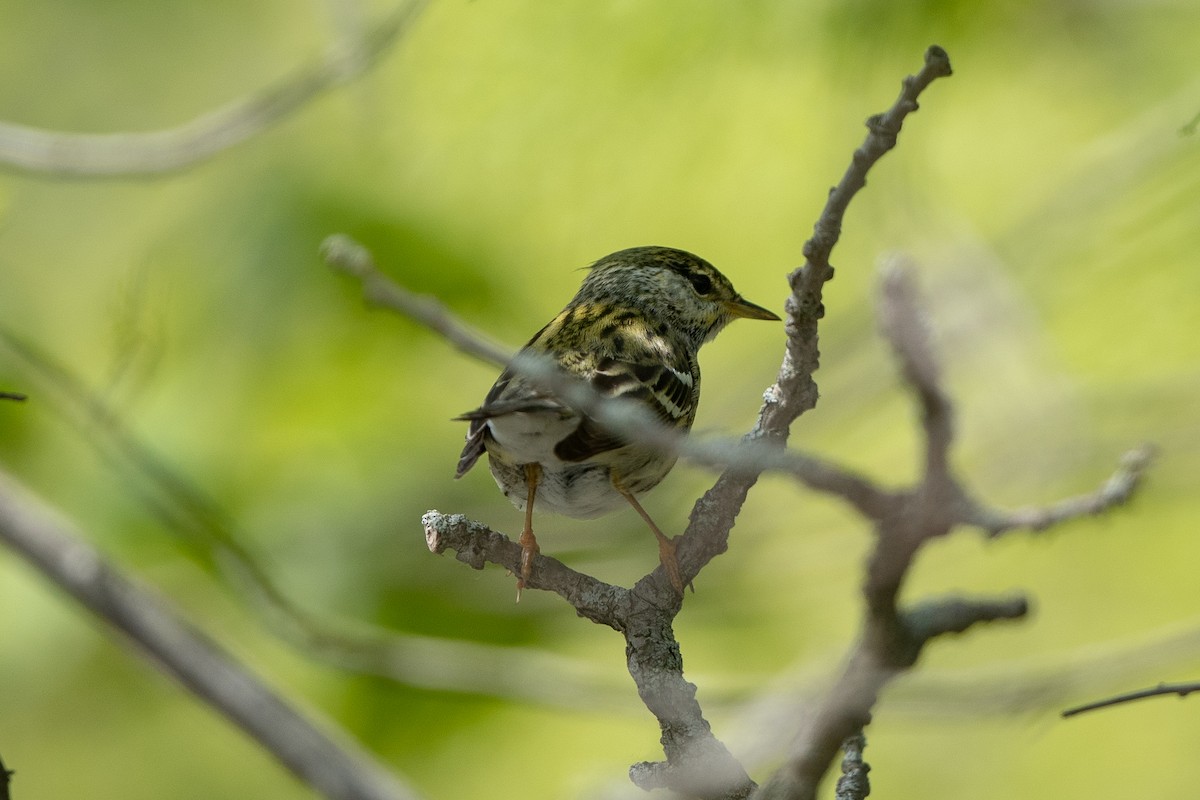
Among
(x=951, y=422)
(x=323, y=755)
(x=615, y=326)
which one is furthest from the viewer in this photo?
(x=615, y=326)

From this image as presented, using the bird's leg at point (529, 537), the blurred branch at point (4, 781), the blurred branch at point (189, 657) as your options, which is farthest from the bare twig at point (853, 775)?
the blurred branch at point (4, 781)

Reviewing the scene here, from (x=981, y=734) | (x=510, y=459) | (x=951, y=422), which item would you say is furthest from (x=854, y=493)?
(x=981, y=734)

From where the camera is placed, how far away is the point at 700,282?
14.9 ft

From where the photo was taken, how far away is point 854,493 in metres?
1.53

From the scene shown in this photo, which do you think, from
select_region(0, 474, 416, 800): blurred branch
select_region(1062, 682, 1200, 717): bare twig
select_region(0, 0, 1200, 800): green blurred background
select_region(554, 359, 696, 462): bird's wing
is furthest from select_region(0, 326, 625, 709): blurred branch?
select_region(1062, 682, 1200, 717): bare twig

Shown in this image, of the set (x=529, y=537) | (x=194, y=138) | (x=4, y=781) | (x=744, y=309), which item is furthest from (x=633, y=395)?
(x=194, y=138)

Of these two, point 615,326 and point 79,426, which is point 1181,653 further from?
point 79,426

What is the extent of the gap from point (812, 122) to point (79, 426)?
3.34 meters

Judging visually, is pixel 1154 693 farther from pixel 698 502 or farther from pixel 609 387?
pixel 609 387

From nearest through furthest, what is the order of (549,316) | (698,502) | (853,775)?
(853,775), (698,502), (549,316)

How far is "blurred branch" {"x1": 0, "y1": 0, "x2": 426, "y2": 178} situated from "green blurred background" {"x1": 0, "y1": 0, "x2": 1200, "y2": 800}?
20 centimetres

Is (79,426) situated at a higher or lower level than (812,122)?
lower

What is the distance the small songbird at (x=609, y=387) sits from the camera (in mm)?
3123

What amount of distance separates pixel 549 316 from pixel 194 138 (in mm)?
1707
